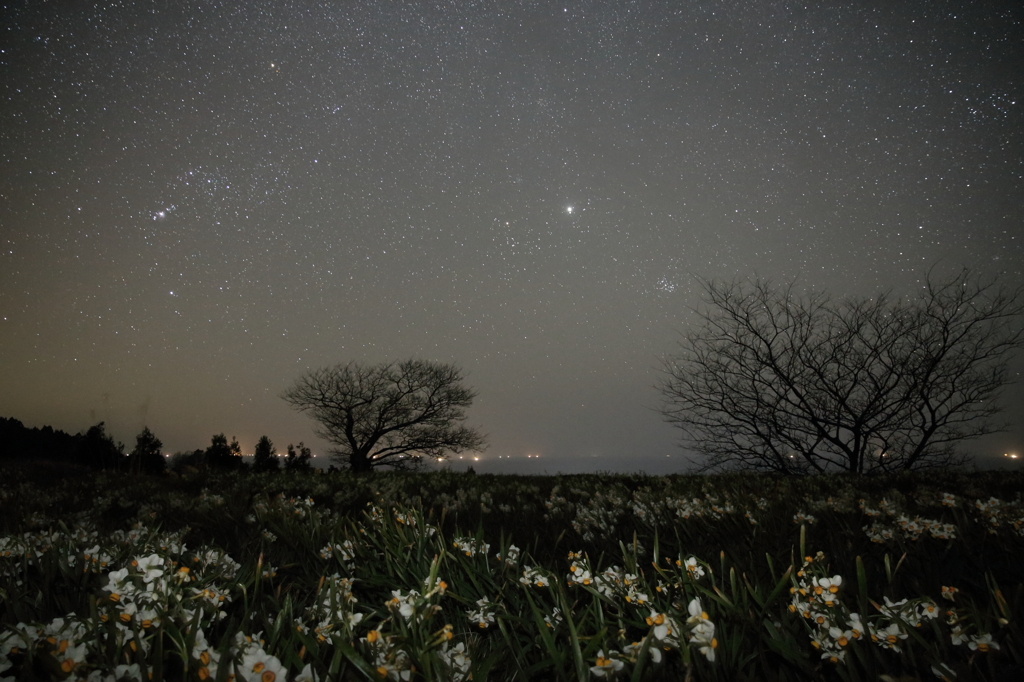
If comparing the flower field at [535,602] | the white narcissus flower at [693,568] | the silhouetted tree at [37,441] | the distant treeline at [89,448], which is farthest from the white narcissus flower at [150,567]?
the silhouetted tree at [37,441]

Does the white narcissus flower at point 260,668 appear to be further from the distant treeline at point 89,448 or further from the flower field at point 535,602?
the distant treeline at point 89,448

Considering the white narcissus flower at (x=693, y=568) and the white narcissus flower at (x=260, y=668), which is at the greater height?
the white narcissus flower at (x=693, y=568)

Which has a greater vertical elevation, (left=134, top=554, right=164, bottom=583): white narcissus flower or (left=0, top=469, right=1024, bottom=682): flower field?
(left=134, top=554, right=164, bottom=583): white narcissus flower

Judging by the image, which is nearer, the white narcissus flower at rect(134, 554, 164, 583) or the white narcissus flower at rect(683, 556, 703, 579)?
the white narcissus flower at rect(134, 554, 164, 583)

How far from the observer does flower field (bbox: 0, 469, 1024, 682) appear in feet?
5.29

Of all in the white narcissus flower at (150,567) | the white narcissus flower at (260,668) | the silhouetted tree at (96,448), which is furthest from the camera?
the silhouetted tree at (96,448)

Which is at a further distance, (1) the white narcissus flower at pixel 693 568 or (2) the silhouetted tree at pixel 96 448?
A: (2) the silhouetted tree at pixel 96 448

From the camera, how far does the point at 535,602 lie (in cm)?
234

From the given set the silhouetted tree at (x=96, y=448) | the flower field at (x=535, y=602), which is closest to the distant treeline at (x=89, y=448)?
the silhouetted tree at (x=96, y=448)

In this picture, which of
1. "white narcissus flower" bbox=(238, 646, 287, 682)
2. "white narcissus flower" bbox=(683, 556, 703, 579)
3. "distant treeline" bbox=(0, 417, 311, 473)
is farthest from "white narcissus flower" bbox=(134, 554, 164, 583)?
"distant treeline" bbox=(0, 417, 311, 473)

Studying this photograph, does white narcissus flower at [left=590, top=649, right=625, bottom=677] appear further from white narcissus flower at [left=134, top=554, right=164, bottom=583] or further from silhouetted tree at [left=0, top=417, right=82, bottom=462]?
silhouetted tree at [left=0, top=417, right=82, bottom=462]

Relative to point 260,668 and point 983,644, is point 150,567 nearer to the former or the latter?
point 260,668

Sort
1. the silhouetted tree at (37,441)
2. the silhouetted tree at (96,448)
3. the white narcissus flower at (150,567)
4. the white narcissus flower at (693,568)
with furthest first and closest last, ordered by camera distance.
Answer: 1. the silhouetted tree at (37,441)
2. the silhouetted tree at (96,448)
3. the white narcissus flower at (693,568)
4. the white narcissus flower at (150,567)

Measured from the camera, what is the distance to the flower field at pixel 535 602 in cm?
161
